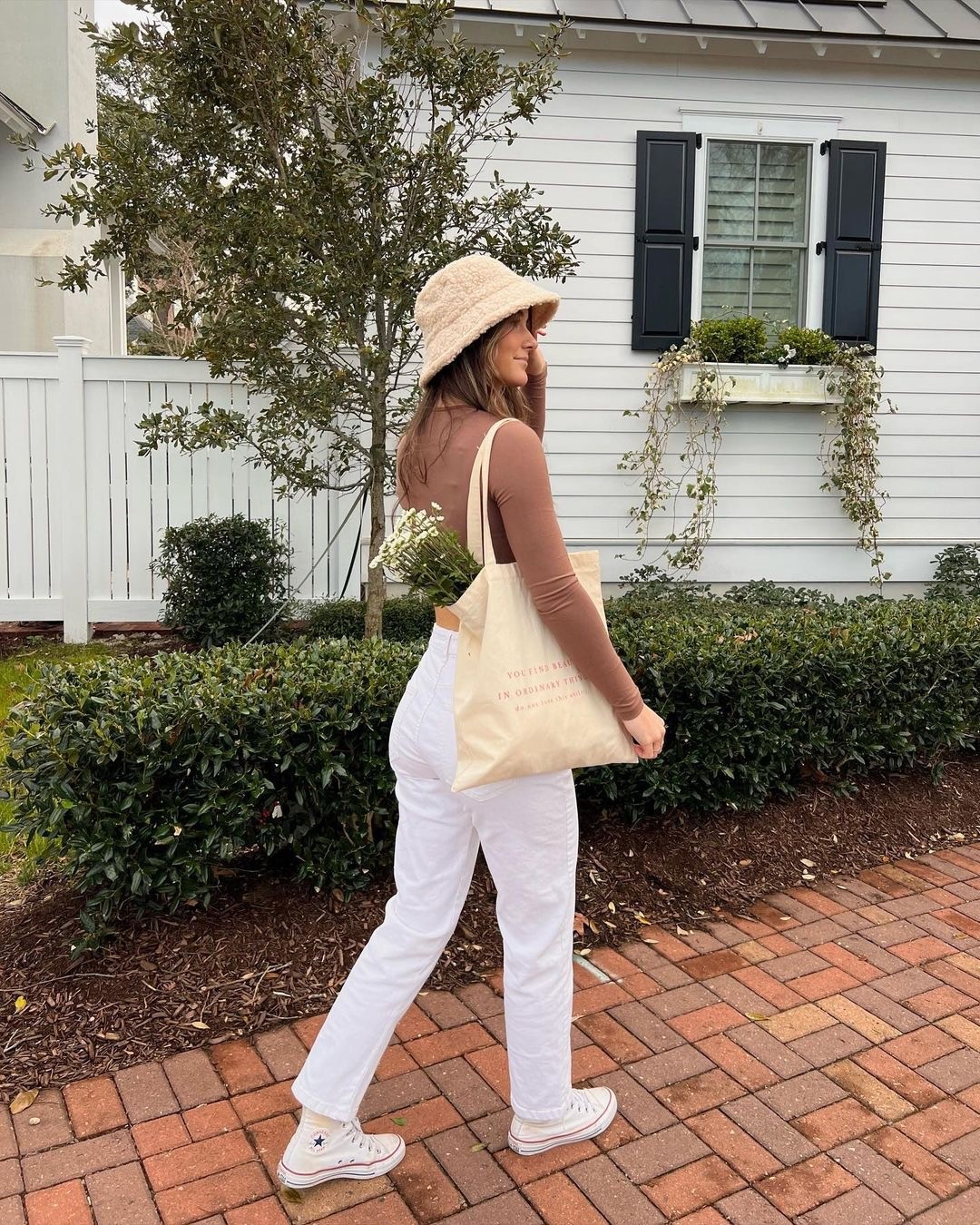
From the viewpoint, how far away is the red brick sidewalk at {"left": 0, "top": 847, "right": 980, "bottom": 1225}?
2170 millimetres

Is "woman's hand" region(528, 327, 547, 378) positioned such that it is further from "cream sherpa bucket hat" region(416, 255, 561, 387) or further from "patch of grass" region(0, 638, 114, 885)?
"patch of grass" region(0, 638, 114, 885)

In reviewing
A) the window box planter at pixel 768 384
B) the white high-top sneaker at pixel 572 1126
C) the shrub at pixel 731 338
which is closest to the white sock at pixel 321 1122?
the white high-top sneaker at pixel 572 1126

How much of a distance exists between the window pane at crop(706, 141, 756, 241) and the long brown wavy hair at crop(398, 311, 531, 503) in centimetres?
612

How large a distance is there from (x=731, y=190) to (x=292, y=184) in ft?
13.3

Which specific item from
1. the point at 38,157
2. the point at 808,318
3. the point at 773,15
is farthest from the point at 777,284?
the point at 38,157

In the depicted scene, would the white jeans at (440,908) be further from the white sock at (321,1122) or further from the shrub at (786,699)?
the shrub at (786,699)

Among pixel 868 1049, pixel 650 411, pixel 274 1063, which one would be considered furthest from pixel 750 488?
pixel 274 1063

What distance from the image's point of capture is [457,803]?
212 centimetres

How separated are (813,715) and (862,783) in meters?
0.51

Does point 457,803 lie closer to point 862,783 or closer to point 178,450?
point 862,783

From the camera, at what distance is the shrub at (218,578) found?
653cm

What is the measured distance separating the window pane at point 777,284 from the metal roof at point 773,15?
1445 millimetres

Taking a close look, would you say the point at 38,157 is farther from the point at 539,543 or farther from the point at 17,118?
the point at 539,543

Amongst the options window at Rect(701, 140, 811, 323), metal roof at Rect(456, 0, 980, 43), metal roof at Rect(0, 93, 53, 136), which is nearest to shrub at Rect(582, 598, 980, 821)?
window at Rect(701, 140, 811, 323)
